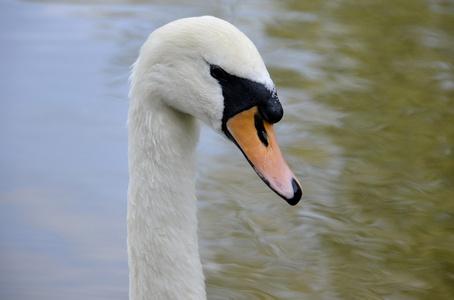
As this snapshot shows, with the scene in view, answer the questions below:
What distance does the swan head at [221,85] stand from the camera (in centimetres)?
274

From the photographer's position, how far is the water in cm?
473

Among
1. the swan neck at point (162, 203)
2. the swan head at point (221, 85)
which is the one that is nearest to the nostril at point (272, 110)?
the swan head at point (221, 85)

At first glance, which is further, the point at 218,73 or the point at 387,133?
the point at 387,133

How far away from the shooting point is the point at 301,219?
517 cm

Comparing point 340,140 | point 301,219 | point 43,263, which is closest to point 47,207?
point 43,263

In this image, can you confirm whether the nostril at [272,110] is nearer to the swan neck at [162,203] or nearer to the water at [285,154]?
the swan neck at [162,203]

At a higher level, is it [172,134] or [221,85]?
[221,85]

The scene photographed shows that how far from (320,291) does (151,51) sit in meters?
2.07

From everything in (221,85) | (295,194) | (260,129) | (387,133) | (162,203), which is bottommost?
(387,133)

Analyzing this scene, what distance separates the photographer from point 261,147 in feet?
9.24

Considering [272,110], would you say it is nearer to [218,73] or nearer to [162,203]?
[218,73]

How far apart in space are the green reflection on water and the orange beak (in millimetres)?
1871

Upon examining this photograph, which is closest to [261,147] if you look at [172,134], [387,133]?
[172,134]

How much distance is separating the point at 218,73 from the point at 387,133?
3.54 m
